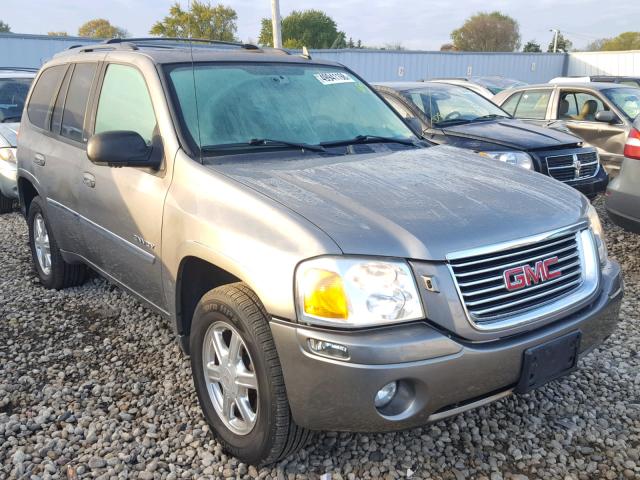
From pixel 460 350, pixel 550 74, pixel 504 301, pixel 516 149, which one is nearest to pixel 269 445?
pixel 460 350

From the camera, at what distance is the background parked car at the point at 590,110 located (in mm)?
7469

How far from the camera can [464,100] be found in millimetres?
7422

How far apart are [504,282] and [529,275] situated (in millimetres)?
143

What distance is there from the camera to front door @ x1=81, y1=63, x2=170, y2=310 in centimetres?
291

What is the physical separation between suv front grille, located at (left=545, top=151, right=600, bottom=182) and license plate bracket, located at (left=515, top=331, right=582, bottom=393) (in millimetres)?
3992

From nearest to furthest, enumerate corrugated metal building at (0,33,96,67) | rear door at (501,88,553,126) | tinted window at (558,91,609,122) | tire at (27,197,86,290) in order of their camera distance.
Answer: tire at (27,197,86,290), tinted window at (558,91,609,122), rear door at (501,88,553,126), corrugated metal building at (0,33,96,67)

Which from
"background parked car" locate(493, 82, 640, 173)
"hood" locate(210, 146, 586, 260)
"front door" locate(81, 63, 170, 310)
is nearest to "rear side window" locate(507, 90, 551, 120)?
"background parked car" locate(493, 82, 640, 173)

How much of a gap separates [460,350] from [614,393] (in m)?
1.50

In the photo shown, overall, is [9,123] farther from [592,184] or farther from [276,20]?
[276,20]

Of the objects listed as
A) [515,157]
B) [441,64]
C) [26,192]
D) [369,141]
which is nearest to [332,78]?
[369,141]

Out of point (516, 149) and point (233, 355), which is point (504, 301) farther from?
point (516, 149)

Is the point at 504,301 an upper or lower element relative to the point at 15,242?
upper

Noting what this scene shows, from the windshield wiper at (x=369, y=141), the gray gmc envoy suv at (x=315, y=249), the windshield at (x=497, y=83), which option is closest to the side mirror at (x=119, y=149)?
the gray gmc envoy suv at (x=315, y=249)

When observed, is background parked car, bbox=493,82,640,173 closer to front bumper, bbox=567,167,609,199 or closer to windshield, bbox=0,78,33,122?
front bumper, bbox=567,167,609,199
